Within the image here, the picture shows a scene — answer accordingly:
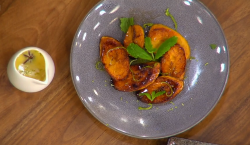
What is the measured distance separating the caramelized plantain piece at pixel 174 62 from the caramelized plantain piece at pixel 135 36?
15cm

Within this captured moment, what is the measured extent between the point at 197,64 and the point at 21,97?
0.98 m

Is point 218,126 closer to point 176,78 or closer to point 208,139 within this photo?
point 208,139

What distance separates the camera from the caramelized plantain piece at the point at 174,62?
1577 mm

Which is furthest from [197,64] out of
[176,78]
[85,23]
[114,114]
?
[85,23]

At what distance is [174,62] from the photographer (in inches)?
62.9

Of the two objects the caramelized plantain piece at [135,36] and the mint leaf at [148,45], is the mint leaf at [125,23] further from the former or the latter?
the mint leaf at [148,45]

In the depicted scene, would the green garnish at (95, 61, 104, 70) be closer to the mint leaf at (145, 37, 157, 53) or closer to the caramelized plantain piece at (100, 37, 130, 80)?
the caramelized plantain piece at (100, 37, 130, 80)

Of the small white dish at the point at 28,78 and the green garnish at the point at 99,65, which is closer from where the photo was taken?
the small white dish at the point at 28,78

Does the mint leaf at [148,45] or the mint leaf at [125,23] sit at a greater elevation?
the mint leaf at [125,23]

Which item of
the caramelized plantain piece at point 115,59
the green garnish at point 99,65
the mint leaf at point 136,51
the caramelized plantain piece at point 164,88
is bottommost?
the caramelized plantain piece at point 164,88

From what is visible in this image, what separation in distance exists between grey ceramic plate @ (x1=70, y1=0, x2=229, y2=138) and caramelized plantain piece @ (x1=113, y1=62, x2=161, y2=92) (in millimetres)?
71

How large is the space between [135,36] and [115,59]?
0.52 feet

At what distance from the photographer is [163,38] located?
1.58m

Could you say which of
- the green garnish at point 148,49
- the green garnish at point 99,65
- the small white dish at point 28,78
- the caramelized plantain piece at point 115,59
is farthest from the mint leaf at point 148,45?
the small white dish at point 28,78
